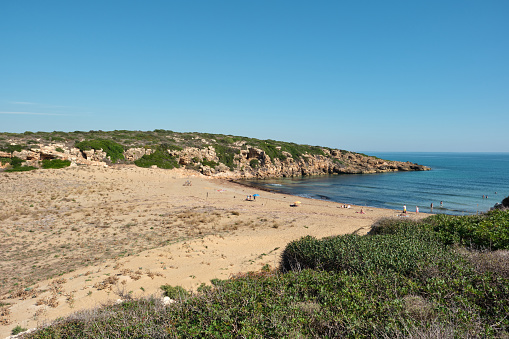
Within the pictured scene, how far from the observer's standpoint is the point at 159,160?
5300 cm

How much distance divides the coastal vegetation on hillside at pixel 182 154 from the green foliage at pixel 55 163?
880 mm

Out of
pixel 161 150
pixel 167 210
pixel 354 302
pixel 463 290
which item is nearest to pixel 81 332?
pixel 354 302

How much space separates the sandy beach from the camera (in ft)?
30.9

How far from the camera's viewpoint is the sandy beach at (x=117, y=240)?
30.9 feet

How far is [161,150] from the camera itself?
187ft

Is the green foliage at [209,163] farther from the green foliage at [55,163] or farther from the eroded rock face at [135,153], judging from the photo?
the green foliage at [55,163]

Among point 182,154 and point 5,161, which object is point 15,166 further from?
point 182,154

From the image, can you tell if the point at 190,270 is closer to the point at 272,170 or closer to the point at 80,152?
the point at 80,152

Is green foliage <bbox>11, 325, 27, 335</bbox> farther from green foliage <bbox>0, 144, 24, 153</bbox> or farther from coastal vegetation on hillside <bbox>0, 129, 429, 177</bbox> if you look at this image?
green foliage <bbox>0, 144, 24, 153</bbox>

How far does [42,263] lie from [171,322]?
36.9 ft

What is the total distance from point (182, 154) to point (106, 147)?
1483 centimetres

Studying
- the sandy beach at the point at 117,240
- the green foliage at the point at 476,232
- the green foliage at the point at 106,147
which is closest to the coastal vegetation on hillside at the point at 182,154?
the green foliage at the point at 106,147

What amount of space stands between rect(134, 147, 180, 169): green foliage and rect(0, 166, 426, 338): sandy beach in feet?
61.8

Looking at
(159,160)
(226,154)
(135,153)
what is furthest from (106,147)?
(226,154)
